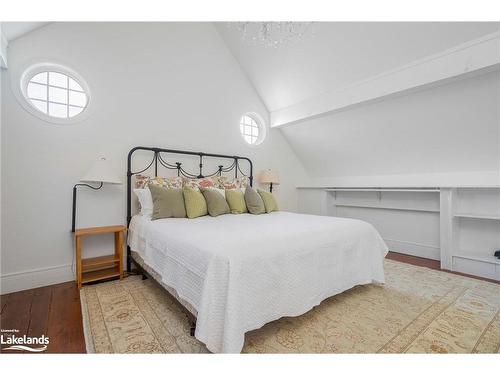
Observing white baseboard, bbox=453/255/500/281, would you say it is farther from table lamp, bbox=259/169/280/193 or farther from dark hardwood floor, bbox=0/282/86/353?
dark hardwood floor, bbox=0/282/86/353

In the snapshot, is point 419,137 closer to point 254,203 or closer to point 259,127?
point 254,203

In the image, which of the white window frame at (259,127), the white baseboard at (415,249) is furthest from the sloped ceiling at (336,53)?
the white baseboard at (415,249)

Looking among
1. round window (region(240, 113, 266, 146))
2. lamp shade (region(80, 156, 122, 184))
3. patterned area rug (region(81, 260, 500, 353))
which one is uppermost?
round window (region(240, 113, 266, 146))

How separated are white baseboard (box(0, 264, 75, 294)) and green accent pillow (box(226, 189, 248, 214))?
5.90 feet

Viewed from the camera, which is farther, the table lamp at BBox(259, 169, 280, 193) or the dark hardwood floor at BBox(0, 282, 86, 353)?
the table lamp at BBox(259, 169, 280, 193)

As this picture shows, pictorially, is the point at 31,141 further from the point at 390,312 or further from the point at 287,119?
the point at 390,312

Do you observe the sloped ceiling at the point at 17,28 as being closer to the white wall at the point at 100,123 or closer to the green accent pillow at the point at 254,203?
the white wall at the point at 100,123

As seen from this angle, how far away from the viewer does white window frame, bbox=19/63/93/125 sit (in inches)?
90.5

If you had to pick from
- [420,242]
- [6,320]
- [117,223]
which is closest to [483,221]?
[420,242]

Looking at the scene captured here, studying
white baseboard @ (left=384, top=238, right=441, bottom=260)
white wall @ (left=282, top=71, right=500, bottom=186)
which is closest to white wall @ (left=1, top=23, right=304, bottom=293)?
white wall @ (left=282, top=71, right=500, bottom=186)

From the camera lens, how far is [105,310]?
1874 mm

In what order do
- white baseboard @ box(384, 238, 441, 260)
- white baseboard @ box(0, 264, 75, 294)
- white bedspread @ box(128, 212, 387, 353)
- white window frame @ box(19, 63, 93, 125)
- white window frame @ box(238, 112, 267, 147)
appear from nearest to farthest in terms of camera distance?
white bedspread @ box(128, 212, 387, 353)
white baseboard @ box(0, 264, 75, 294)
white window frame @ box(19, 63, 93, 125)
white baseboard @ box(384, 238, 441, 260)
white window frame @ box(238, 112, 267, 147)

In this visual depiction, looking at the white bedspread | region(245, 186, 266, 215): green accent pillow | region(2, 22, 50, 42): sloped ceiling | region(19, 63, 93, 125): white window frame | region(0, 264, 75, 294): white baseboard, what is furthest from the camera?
region(245, 186, 266, 215): green accent pillow

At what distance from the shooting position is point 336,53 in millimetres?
2846
